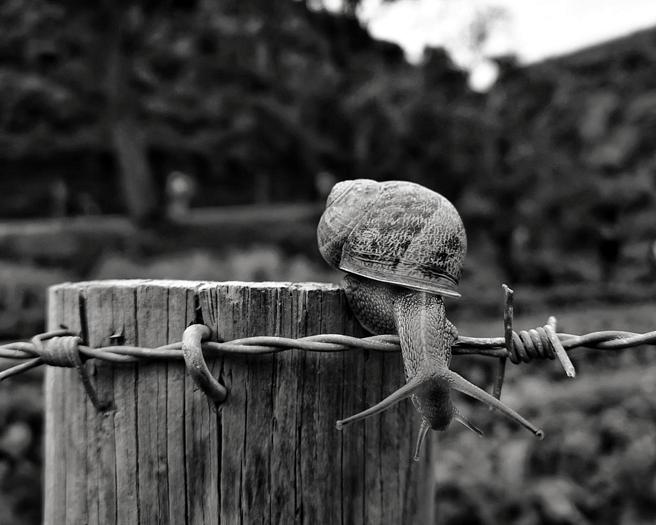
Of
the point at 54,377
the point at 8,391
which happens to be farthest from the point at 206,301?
the point at 8,391

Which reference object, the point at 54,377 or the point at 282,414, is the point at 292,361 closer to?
the point at 282,414

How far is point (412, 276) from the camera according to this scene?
1.17m

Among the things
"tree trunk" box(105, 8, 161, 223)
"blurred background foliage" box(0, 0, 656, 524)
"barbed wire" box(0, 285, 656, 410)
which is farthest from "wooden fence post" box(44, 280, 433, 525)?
"tree trunk" box(105, 8, 161, 223)

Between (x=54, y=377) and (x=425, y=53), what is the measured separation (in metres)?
11.2

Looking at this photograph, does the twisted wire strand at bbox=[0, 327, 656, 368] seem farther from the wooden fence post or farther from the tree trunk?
the tree trunk

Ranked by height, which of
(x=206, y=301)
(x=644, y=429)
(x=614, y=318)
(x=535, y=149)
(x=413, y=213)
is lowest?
(x=644, y=429)

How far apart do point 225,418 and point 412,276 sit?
450 mm

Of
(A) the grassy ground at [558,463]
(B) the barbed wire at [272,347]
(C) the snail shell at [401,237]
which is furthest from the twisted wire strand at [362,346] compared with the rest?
(A) the grassy ground at [558,463]

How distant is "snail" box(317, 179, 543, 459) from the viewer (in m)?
1.14

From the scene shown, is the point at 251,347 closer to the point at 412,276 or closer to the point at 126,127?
the point at 412,276

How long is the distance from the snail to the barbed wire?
52 millimetres

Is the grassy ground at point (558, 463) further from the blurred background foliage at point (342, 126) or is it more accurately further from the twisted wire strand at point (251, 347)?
the blurred background foliage at point (342, 126)

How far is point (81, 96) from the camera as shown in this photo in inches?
470

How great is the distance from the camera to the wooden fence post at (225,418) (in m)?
1.14
